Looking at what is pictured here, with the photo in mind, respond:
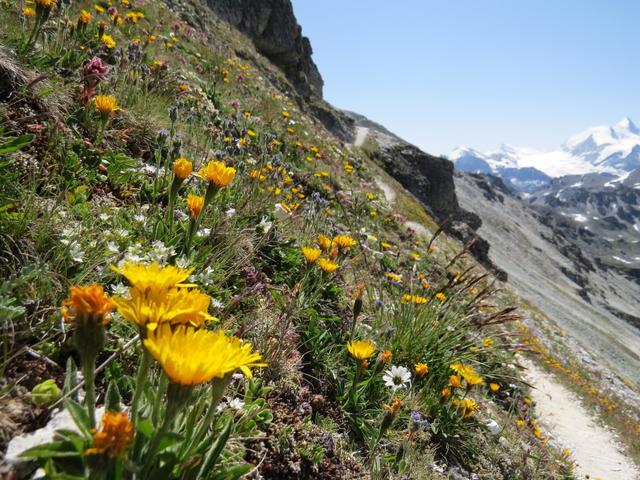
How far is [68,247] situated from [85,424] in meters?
1.15

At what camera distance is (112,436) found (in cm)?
102

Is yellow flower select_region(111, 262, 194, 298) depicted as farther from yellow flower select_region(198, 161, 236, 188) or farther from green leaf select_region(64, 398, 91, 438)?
yellow flower select_region(198, 161, 236, 188)

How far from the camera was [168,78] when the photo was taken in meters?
5.60

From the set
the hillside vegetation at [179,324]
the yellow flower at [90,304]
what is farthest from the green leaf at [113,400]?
the yellow flower at [90,304]

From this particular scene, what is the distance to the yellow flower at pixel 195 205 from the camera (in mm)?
2424

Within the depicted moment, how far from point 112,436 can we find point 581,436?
381 inches

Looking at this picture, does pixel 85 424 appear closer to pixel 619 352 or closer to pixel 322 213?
pixel 322 213

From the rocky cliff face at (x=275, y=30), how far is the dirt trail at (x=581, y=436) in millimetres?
29670

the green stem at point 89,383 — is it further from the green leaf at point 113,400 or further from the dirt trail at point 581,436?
the dirt trail at point 581,436

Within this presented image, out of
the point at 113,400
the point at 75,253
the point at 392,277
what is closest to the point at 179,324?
the point at 113,400

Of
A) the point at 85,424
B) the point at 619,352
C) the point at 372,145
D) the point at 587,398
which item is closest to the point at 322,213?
the point at 85,424

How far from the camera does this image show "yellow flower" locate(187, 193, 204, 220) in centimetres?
242

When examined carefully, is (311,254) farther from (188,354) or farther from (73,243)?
(188,354)

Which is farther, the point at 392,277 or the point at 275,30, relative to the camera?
the point at 275,30
